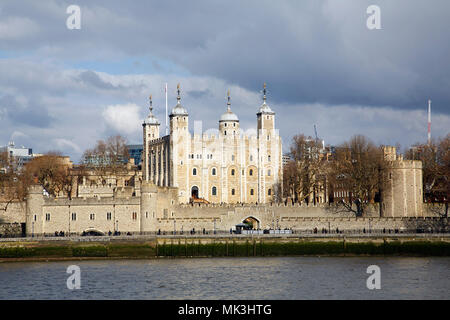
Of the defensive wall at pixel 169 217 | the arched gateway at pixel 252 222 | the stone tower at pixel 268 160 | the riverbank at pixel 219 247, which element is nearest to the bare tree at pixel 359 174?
the defensive wall at pixel 169 217

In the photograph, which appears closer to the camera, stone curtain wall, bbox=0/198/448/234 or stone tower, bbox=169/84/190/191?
stone curtain wall, bbox=0/198/448/234

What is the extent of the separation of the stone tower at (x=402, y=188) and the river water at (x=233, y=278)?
1846cm

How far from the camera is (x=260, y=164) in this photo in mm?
113500

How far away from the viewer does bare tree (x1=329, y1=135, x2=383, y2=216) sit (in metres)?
94.0

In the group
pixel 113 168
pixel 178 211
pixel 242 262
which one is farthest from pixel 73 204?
pixel 113 168

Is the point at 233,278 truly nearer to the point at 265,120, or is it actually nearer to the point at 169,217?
the point at 169,217

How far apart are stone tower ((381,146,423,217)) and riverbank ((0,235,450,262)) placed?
1505 centimetres

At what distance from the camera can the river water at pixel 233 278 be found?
53806mm

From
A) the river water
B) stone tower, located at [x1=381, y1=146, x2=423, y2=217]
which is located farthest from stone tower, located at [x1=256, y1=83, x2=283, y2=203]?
the river water

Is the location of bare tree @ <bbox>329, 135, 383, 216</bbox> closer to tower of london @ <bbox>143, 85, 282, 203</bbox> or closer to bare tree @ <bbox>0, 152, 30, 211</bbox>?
tower of london @ <bbox>143, 85, 282, 203</bbox>

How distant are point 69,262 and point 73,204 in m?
13.2

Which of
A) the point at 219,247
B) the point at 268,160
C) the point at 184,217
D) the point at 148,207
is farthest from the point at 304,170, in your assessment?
Answer: the point at 219,247

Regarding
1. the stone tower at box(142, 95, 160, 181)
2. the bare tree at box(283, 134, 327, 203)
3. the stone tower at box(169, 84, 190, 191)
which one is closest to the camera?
the bare tree at box(283, 134, 327, 203)

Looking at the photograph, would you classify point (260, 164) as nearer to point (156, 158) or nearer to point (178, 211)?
point (156, 158)
